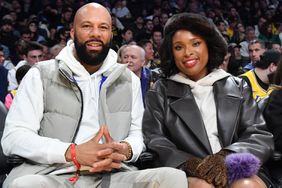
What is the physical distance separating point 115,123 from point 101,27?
23.3 inches

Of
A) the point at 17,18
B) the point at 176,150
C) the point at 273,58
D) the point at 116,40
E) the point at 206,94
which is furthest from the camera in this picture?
the point at 17,18

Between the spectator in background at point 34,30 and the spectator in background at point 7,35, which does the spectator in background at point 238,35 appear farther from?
the spectator in background at point 7,35

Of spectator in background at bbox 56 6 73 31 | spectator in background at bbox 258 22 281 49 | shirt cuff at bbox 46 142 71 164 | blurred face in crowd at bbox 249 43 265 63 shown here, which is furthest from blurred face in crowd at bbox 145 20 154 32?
shirt cuff at bbox 46 142 71 164

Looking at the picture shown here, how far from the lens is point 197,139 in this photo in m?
3.28

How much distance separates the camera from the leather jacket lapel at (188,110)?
3.27 meters

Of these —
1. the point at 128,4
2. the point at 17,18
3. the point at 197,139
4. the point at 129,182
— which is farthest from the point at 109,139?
the point at 128,4

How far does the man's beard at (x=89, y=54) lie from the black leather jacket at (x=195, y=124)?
1.32 feet

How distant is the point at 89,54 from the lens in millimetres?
3287

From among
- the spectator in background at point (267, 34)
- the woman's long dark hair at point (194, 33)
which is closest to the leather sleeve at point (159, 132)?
the woman's long dark hair at point (194, 33)

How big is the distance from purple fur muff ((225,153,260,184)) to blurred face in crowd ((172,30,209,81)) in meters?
0.76

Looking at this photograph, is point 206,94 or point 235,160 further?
point 206,94

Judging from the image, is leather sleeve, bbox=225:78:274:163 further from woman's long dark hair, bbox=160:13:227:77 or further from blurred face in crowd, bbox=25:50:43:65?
blurred face in crowd, bbox=25:50:43:65

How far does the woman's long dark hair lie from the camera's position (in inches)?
134

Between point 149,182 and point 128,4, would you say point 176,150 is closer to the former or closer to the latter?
point 149,182
